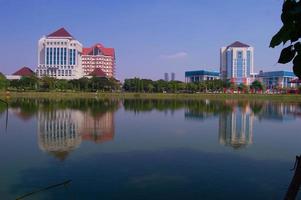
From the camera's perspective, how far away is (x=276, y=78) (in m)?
102

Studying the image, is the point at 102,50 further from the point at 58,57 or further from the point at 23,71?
the point at 23,71

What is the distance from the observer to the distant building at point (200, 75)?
97438 mm

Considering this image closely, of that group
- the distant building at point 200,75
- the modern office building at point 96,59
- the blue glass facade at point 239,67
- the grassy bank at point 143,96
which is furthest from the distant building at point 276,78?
the modern office building at point 96,59

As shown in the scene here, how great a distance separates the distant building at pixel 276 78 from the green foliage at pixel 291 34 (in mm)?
96089

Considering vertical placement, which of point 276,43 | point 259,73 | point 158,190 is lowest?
point 158,190

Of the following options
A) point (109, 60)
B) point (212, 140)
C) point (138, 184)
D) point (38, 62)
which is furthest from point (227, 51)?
point (138, 184)

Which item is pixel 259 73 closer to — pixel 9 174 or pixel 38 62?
pixel 38 62

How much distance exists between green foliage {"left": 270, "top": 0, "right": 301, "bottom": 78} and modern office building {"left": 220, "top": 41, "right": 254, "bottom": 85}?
340 ft

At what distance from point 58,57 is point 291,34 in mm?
84496

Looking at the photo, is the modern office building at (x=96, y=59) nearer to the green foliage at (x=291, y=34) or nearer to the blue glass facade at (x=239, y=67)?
the blue glass facade at (x=239, y=67)

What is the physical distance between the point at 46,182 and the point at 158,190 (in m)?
2.25

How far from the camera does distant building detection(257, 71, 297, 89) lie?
96475 millimetres

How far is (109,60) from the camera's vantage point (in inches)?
3944

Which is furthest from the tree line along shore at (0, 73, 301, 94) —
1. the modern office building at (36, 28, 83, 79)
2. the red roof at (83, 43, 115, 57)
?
the red roof at (83, 43, 115, 57)
